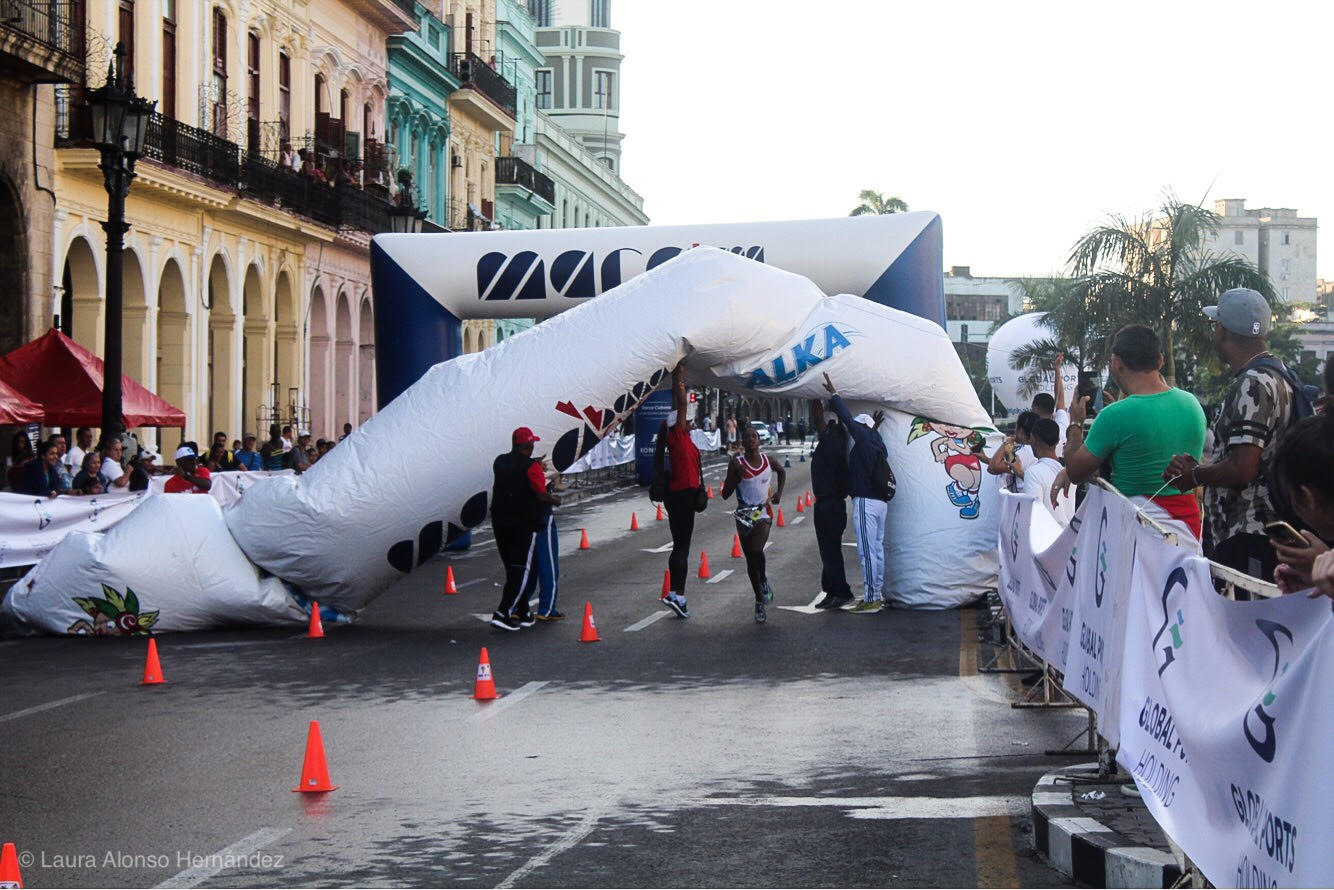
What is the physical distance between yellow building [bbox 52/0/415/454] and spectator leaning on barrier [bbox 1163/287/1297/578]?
74.6 feet

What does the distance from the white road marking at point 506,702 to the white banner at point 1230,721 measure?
5.06 meters

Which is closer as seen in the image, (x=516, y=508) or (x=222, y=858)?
(x=222, y=858)

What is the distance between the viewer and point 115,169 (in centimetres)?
1898

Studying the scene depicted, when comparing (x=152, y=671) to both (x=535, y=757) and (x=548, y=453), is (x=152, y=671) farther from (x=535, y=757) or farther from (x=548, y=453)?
(x=548, y=453)

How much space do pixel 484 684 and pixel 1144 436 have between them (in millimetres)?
5110

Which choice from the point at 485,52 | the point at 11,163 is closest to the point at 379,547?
the point at 11,163

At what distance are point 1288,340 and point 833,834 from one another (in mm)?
104294

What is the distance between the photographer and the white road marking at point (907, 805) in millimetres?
8023

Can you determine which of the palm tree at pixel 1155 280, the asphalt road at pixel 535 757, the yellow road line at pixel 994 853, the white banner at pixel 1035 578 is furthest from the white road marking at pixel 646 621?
the palm tree at pixel 1155 280

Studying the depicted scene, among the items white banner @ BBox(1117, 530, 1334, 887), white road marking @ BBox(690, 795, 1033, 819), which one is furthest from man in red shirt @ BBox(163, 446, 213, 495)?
white banner @ BBox(1117, 530, 1334, 887)

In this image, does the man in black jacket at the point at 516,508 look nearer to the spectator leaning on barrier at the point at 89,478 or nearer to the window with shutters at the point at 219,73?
→ the spectator leaning on barrier at the point at 89,478

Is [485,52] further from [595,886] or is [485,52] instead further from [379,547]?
[595,886]

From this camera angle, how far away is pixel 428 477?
15445 millimetres

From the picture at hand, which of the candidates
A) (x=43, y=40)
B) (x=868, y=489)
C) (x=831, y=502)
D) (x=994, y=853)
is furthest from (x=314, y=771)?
(x=43, y=40)
